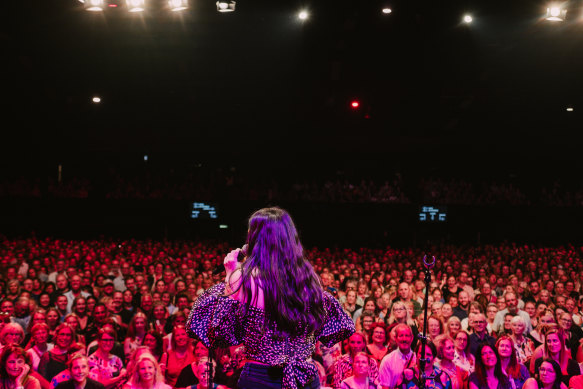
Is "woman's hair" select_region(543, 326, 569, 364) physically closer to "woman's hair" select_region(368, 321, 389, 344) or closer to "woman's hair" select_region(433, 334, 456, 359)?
"woman's hair" select_region(433, 334, 456, 359)

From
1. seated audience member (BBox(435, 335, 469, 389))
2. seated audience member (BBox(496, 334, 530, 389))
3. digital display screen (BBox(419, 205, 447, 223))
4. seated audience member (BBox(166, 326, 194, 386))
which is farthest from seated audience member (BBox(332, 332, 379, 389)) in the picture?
digital display screen (BBox(419, 205, 447, 223))

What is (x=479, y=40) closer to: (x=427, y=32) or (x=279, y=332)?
(x=427, y=32)

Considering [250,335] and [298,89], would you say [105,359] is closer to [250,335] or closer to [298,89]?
[250,335]

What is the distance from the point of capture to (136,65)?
15.0m

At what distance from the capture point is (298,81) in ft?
52.4

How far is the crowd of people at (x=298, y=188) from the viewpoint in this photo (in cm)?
1791

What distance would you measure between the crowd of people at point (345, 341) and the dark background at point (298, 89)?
4913 millimetres

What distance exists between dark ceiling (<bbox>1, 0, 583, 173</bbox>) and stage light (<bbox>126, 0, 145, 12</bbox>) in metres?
0.96

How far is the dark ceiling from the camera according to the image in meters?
12.5

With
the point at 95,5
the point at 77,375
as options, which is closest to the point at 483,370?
the point at 77,375

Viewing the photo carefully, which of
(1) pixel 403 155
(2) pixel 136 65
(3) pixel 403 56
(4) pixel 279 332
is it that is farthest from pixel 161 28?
(4) pixel 279 332

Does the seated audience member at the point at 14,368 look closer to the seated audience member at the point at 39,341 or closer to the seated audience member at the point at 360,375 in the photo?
the seated audience member at the point at 39,341

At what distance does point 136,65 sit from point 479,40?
8.50 meters

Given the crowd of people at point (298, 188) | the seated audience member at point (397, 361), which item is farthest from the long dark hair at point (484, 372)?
the crowd of people at point (298, 188)
